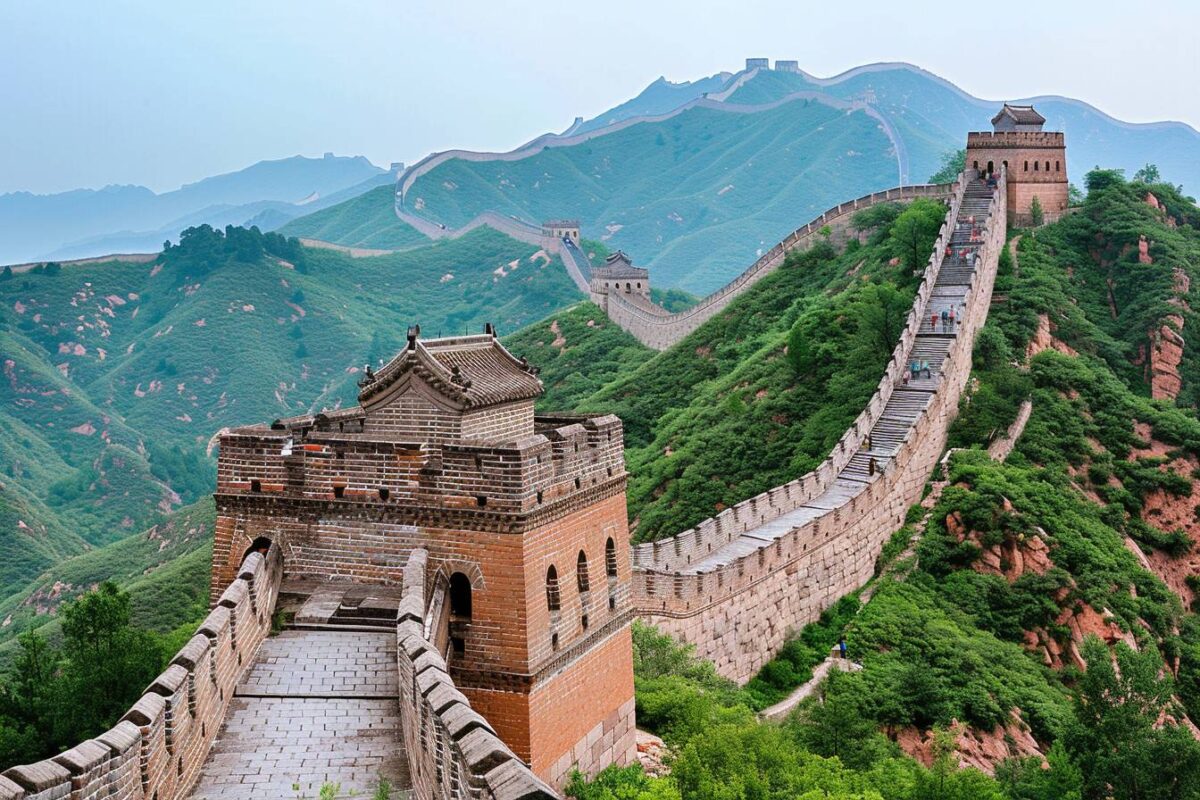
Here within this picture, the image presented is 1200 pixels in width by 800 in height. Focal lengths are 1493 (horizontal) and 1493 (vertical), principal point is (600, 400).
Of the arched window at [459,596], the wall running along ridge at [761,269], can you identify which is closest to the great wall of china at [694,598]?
the wall running along ridge at [761,269]

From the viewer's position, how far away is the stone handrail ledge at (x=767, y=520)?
942 inches

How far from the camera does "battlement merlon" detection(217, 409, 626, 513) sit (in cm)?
1257

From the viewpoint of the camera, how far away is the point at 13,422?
254 ft

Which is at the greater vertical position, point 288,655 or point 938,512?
point 288,655

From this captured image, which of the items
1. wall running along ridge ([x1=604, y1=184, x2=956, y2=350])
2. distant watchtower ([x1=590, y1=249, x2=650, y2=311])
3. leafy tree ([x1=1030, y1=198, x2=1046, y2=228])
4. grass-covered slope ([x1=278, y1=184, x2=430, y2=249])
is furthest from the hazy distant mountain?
leafy tree ([x1=1030, y1=198, x2=1046, y2=228])

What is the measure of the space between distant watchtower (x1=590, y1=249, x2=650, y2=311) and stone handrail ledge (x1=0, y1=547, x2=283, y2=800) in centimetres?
5430

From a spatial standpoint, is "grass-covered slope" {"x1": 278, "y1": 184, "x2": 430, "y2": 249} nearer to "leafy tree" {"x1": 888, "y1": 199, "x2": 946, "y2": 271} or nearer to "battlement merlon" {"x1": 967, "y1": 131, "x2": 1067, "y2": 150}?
"battlement merlon" {"x1": 967, "y1": 131, "x2": 1067, "y2": 150}

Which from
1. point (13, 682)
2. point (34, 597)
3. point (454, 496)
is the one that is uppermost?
point (454, 496)

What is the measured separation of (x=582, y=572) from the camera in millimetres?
13969

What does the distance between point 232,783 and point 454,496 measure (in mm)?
3387

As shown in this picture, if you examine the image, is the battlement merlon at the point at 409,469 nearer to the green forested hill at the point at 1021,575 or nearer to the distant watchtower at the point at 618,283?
the green forested hill at the point at 1021,575

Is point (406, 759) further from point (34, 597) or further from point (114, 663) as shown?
point (34, 597)

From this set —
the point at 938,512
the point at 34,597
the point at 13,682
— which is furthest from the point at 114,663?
the point at 34,597

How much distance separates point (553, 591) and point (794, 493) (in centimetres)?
1815
